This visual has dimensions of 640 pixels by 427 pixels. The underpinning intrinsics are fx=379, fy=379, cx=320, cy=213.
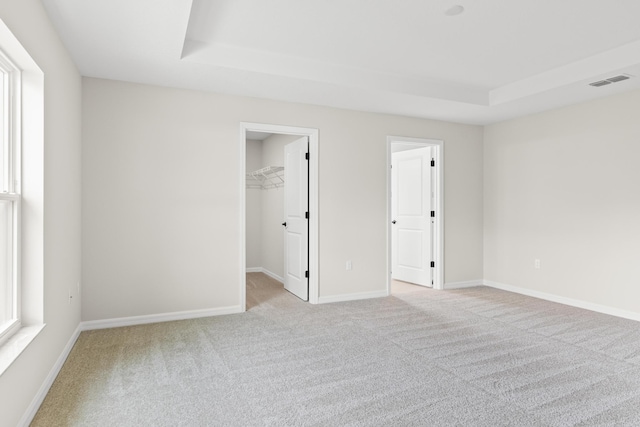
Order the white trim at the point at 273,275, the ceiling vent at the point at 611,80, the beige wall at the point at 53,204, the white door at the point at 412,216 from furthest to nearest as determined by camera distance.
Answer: the white trim at the point at 273,275 < the white door at the point at 412,216 < the ceiling vent at the point at 611,80 < the beige wall at the point at 53,204

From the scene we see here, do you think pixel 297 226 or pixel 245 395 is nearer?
pixel 245 395

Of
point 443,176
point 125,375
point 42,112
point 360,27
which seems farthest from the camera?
point 443,176

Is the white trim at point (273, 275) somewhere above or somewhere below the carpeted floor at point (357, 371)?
above

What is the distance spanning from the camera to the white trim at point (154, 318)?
11.6ft

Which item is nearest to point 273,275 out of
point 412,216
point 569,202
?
point 412,216

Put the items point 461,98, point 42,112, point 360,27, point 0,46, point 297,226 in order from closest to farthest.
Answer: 1. point 0,46
2. point 42,112
3. point 360,27
4. point 461,98
5. point 297,226

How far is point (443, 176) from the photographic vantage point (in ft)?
17.6

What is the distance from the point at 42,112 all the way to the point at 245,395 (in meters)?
2.10

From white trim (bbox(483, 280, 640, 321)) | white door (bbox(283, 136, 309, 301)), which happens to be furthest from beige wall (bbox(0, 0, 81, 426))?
white trim (bbox(483, 280, 640, 321))

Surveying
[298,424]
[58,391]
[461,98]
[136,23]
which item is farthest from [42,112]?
[461,98]

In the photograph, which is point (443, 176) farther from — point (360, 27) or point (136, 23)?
point (136, 23)

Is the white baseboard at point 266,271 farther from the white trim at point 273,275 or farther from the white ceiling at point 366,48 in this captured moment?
the white ceiling at point 366,48

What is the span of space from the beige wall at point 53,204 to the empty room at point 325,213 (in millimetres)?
29

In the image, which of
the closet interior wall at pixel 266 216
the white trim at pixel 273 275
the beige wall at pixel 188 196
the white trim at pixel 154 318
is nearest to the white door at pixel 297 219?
the beige wall at pixel 188 196
